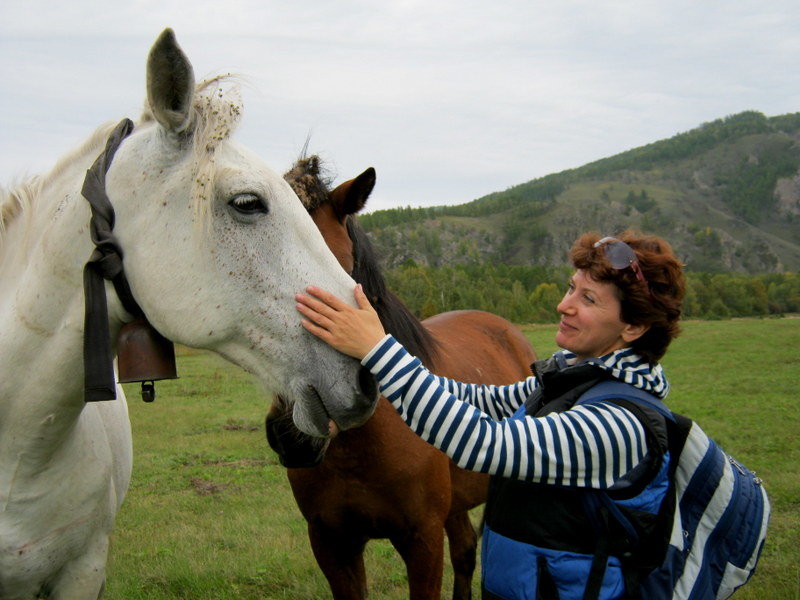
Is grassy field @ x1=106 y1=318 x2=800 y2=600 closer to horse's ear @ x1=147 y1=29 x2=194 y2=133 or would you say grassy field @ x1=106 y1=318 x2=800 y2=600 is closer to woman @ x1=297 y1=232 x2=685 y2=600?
woman @ x1=297 y1=232 x2=685 y2=600

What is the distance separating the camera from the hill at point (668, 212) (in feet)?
399

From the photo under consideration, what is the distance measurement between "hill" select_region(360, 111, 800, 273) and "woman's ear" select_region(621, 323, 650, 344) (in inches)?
3655

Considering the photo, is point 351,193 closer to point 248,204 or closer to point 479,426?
point 248,204

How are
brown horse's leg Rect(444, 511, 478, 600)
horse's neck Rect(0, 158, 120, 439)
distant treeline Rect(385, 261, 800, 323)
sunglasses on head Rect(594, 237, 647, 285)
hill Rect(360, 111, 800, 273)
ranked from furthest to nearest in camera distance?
hill Rect(360, 111, 800, 273) → distant treeline Rect(385, 261, 800, 323) → brown horse's leg Rect(444, 511, 478, 600) → sunglasses on head Rect(594, 237, 647, 285) → horse's neck Rect(0, 158, 120, 439)

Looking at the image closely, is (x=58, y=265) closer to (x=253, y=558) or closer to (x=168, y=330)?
(x=168, y=330)

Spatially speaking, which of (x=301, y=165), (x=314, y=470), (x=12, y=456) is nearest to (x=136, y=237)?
(x=12, y=456)

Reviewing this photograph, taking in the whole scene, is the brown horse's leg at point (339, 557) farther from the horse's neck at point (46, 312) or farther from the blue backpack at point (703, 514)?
the blue backpack at point (703, 514)

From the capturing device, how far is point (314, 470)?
2.97 meters

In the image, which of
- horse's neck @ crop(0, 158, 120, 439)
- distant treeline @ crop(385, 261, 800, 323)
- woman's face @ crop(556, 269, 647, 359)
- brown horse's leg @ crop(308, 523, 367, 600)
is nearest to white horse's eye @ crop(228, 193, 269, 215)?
horse's neck @ crop(0, 158, 120, 439)

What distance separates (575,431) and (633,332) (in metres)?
0.46

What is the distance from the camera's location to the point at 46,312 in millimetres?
1860

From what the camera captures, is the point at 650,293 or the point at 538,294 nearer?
the point at 650,293

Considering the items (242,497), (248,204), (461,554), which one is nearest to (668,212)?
(242,497)

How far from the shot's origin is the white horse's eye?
1734 millimetres
